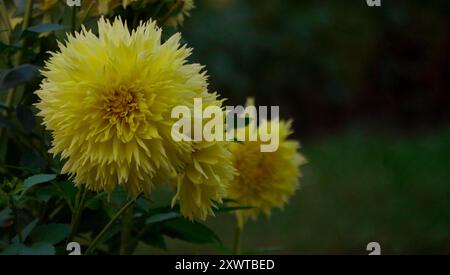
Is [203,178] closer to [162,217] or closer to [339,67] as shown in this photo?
[162,217]

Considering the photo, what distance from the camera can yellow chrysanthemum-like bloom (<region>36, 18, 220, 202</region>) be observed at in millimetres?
782

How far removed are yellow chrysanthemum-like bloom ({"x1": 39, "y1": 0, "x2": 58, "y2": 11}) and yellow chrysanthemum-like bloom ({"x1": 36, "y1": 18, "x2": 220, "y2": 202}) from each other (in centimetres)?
33

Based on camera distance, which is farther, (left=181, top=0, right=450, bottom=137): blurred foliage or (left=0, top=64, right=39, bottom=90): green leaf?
(left=181, top=0, right=450, bottom=137): blurred foliage

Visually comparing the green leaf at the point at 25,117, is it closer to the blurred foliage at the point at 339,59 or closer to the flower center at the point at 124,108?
the flower center at the point at 124,108

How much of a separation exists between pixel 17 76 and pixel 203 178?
0.29 metres

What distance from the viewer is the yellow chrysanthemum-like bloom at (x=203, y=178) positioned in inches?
32.3

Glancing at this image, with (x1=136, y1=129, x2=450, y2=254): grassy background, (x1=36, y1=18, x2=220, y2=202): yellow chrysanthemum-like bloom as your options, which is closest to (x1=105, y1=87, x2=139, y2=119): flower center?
(x1=36, y1=18, x2=220, y2=202): yellow chrysanthemum-like bloom

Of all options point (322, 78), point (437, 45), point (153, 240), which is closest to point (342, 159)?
point (322, 78)

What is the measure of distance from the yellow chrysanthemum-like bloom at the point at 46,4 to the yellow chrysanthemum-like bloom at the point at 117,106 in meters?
0.33

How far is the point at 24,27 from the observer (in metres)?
1.07

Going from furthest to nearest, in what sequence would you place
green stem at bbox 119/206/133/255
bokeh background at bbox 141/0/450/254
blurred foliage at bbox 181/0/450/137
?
blurred foliage at bbox 181/0/450/137
bokeh background at bbox 141/0/450/254
green stem at bbox 119/206/133/255

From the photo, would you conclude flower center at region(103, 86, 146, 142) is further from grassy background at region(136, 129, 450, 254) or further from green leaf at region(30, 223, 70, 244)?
grassy background at region(136, 129, 450, 254)

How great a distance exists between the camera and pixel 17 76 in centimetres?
98

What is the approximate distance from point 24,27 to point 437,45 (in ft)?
10.9
